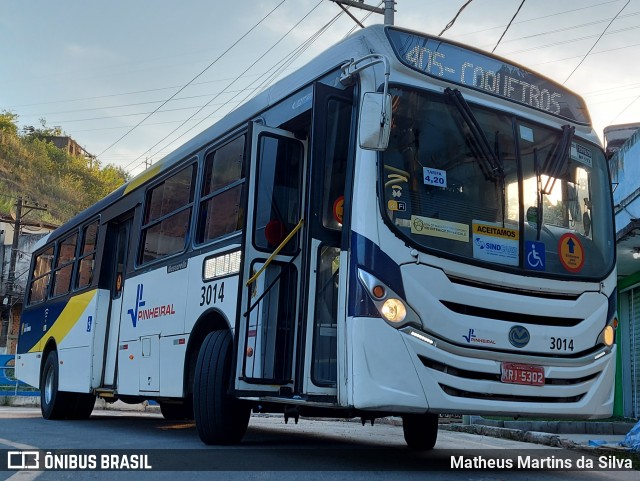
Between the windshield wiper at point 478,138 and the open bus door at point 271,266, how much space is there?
147cm

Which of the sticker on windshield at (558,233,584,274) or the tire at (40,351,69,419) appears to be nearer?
the sticker on windshield at (558,233,584,274)

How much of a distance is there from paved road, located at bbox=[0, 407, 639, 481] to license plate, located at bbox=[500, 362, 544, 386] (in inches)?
30.0

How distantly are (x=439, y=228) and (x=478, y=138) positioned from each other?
2.88 feet

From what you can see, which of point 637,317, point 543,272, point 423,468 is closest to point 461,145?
point 543,272

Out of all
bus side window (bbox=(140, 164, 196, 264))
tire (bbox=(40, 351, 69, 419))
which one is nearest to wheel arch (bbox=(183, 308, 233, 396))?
bus side window (bbox=(140, 164, 196, 264))

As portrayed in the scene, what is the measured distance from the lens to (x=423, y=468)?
21.9 feet

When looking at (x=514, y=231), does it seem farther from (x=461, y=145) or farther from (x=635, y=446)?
(x=635, y=446)

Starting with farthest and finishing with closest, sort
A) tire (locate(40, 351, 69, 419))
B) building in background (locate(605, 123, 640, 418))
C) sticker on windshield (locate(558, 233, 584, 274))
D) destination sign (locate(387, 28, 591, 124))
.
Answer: building in background (locate(605, 123, 640, 418))
tire (locate(40, 351, 69, 419))
sticker on windshield (locate(558, 233, 584, 274))
destination sign (locate(387, 28, 591, 124))

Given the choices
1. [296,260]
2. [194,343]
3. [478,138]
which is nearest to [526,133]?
[478,138]

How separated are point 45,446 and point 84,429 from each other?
275cm

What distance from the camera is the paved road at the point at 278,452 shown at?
238 inches

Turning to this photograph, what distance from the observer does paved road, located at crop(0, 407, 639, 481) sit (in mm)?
6039

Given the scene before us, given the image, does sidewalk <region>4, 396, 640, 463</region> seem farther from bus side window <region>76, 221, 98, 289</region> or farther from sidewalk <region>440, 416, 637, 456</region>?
bus side window <region>76, 221, 98, 289</region>

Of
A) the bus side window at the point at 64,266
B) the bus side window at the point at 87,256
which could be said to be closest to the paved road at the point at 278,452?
the bus side window at the point at 87,256
